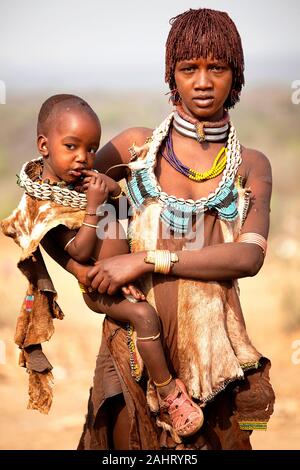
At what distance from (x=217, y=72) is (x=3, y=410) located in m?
4.48

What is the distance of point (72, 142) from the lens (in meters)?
3.17

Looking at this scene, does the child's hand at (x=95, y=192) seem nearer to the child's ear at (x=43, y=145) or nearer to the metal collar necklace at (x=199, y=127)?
the child's ear at (x=43, y=145)

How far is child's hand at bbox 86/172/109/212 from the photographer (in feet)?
10.4

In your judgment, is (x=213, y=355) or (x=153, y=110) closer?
(x=213, y=355)

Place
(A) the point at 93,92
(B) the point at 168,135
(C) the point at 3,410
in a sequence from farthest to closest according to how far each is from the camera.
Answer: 1. (A) the point at 93,92
2. (C) the point at 3,410
3. (B) the point at 168,135

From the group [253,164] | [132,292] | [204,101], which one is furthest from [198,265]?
[204,101]

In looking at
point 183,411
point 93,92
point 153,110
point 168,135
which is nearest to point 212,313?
point 183,411

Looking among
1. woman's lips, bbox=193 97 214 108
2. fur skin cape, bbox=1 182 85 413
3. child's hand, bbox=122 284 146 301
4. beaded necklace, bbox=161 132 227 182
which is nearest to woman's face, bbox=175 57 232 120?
woman's lips, bbox=193 97 214 108

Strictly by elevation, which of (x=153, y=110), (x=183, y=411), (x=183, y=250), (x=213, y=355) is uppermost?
(x=153, y=110)

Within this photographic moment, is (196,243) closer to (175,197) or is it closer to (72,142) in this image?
(175,197)

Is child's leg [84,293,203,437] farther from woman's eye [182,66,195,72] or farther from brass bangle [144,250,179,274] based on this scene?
woman's eye [182,66,195,72]

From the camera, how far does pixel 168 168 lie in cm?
345

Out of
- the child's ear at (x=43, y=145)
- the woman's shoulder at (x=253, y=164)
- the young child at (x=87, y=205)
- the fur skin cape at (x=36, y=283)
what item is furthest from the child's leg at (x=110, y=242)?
the woman's shoulder at (x=253, y=164)

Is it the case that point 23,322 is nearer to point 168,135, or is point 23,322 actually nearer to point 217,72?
point 168,135
